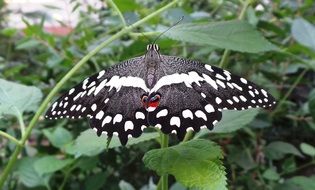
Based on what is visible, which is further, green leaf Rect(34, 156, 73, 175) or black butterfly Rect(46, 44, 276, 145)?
green leaf Rect(34, 156, 73, 175)

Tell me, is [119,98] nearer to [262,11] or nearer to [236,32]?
[236,32]

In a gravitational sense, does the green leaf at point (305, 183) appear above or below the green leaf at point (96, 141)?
below

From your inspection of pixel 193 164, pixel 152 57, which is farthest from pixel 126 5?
pixel 193 164

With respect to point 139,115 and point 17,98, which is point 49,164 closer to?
point 17,98

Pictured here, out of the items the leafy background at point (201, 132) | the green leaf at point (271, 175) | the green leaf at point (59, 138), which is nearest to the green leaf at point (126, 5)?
the leafy background at point (201, 132)

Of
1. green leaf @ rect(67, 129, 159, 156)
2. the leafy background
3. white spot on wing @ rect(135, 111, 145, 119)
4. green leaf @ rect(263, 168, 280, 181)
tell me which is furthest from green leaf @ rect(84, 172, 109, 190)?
white spot on wing @ rect(135, 111, 145, 119)

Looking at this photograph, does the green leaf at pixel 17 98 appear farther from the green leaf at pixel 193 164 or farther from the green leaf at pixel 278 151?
the green leaf at pixel 278 151

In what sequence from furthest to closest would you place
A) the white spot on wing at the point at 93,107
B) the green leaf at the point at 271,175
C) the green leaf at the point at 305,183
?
the green leaf at the point at 271,175, the green leaf at the point at 305,183, the white spot on wing at the point at 93,107

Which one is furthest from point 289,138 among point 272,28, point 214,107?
point 214,107

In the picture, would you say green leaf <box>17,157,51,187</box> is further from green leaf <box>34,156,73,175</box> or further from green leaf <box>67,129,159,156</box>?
green leaf <box>67,129,159,156</box>
